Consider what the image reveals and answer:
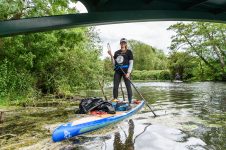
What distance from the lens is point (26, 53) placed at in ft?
46.0

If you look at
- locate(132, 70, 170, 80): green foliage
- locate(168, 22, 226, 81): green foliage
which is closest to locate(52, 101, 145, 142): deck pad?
locate(168, 22, 226, 81): green foliage

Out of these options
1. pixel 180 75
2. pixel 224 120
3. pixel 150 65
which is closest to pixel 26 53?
pixel 224 120

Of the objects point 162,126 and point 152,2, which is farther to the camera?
point 162,126

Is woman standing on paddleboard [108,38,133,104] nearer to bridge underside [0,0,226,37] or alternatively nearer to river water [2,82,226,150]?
river water [2,82,226,150]

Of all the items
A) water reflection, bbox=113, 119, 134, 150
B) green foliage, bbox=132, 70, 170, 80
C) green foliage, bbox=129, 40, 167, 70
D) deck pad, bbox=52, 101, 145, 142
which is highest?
green foliage, bbox=129, 40, 167, 70

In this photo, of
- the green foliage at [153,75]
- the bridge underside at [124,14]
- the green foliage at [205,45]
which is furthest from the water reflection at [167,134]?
the green foliage at [153,75]

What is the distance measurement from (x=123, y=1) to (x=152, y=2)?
667 millimetres

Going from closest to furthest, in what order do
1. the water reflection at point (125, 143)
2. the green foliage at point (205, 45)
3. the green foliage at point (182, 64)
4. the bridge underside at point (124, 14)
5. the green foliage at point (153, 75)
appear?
the water reflection at point (125, 143) → the bridge underside at point (124, 14) → the green foliage at point (205, 45) → the green foliage at point (182, 64) → the green foliage at point (153, 75)

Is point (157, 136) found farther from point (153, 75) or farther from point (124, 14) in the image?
point (153, 75)

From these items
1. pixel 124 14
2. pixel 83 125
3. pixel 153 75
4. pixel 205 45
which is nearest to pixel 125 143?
pixel 83 125

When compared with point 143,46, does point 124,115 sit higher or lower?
lower

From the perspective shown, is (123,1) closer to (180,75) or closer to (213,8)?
(213,8)

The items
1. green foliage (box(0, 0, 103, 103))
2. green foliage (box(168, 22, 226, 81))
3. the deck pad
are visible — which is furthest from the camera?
green foliage (box(168, 22, 226, 81))

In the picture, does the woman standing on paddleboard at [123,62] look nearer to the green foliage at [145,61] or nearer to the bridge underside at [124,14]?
the bridge underside at [124,14]
